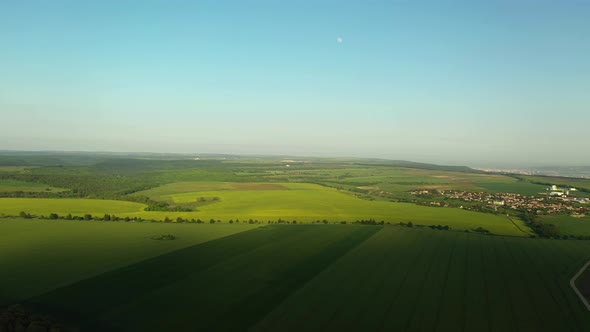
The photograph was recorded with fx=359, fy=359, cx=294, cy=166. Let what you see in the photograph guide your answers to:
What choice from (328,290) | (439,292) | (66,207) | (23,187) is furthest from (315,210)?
(23,187)

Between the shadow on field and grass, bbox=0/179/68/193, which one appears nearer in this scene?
the shadow on field

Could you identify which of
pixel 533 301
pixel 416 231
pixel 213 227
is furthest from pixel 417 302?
pixel 213 227

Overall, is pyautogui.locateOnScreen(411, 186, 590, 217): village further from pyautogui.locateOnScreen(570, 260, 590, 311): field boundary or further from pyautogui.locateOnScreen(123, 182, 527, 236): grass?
pyautogui.locateOnScreen(570, 260, 590, 311): field boundary

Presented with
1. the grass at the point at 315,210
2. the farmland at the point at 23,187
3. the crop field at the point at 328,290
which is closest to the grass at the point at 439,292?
A: the crop field at the point at 328,290

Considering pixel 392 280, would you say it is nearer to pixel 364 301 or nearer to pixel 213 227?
pixel 364 301

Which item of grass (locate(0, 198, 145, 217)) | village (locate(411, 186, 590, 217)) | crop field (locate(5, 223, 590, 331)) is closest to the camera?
crop field (locate(5, 223, 590, 331))

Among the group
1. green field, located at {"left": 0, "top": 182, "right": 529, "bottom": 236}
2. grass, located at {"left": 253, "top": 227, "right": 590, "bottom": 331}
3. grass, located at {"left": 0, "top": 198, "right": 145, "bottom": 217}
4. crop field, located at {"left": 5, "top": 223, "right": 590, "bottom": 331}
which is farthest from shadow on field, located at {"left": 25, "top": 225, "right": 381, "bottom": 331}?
grass, located at {"left": 0, "top": 198, "right": 145, "bottom": 217}
